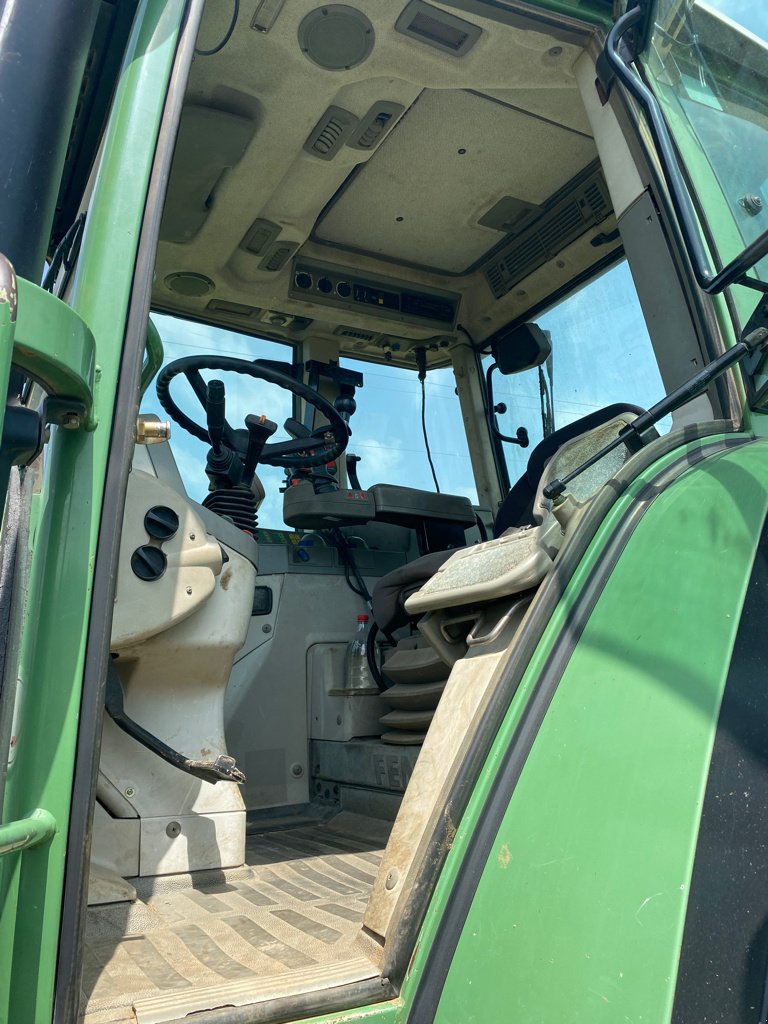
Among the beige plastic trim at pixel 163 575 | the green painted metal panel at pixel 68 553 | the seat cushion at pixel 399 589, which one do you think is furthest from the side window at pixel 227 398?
the green painted metal panel at pixel 68 553

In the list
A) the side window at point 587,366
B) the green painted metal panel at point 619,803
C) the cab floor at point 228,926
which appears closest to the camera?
the green painted metal panel at point 619,803

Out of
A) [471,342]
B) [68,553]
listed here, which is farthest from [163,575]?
[471,342]

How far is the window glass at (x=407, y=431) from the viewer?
115 inches

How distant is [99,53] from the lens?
1270 millimetres

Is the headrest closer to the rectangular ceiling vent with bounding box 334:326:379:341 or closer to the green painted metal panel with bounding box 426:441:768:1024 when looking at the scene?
the rectangular ceiling vent with bounding box 334:326:379:341

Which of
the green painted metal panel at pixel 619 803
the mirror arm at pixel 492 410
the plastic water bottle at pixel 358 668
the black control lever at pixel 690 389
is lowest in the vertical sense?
the green painted metal panel at pixel 619 803

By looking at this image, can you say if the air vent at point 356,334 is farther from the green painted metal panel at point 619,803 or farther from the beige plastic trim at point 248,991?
the beige plastic trim at point 248,991

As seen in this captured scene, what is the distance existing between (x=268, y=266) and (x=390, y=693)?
4.88 feet

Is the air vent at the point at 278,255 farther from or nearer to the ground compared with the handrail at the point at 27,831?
farther from the ground

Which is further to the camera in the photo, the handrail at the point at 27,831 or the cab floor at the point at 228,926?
→ the cab floor at the point at 228,926

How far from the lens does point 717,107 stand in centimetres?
147

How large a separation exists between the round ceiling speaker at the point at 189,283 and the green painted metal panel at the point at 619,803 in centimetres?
215

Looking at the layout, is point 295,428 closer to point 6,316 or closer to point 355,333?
point 355,333

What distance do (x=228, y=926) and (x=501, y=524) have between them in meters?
1.51
